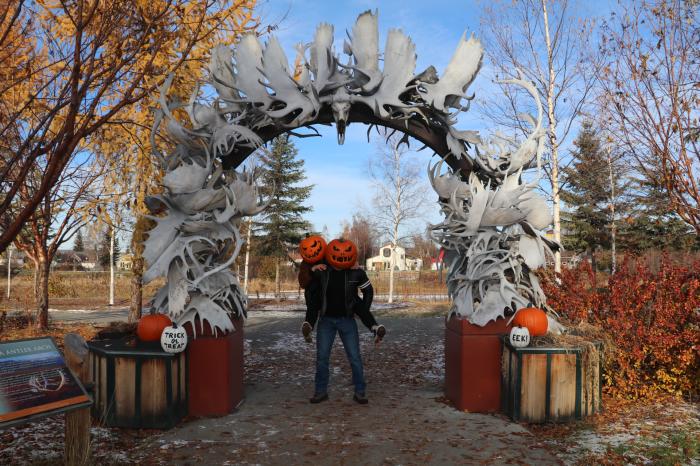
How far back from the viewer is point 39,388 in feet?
11.3

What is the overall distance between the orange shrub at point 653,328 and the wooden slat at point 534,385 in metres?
1.34

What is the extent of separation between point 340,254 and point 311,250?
345 millimetres

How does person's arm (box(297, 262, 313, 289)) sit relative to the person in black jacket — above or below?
above

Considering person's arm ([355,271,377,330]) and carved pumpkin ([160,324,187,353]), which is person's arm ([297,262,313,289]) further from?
carved pumpkin ([160,324,187,353])

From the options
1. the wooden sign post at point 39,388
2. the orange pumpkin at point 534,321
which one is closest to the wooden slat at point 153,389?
the wooden sign post at point 39,388

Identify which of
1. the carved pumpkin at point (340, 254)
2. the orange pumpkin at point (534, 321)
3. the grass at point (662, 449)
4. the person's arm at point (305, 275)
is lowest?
the grass at point (662, 449)

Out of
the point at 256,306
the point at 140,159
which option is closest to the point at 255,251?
the point at 256,306

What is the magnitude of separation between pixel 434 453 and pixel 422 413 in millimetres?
1282

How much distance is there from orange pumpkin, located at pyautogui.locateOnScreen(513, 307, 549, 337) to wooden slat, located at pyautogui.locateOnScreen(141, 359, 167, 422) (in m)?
3.73

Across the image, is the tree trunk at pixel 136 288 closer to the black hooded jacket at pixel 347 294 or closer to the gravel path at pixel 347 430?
the gravel path at pixel 347 430

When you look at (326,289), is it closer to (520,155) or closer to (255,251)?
(520,155)

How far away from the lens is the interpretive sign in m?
3.24

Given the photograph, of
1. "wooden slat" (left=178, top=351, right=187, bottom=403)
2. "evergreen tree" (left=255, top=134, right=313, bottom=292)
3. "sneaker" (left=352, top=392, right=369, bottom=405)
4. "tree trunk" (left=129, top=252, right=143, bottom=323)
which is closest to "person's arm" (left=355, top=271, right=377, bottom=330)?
"sneaker" (left=352, top=392, right=369, bottom=405)

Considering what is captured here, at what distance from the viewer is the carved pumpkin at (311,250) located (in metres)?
6.26
